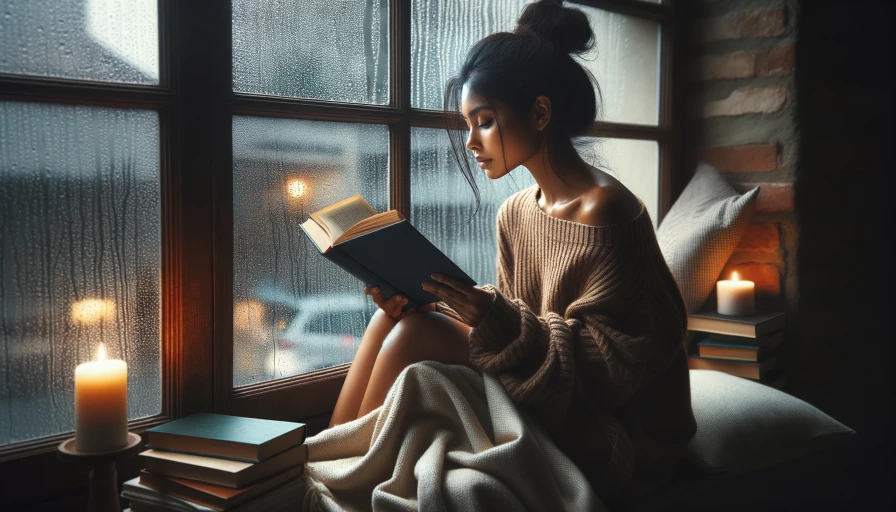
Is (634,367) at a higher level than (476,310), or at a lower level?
lower

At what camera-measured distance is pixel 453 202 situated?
5.51ft

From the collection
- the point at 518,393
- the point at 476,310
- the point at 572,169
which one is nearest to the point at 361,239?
the point at 476,310

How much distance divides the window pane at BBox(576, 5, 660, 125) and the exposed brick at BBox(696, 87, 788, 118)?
16 centimetres

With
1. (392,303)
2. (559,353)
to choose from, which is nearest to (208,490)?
(392,303)

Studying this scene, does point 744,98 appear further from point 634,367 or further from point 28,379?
point 28,379

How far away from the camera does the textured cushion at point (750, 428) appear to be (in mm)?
1355

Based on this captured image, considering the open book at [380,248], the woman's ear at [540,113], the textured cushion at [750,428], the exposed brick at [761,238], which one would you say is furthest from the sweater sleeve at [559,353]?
the exposed brick at [761,238]

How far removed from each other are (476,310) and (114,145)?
66 centimetres

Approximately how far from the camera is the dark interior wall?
6.30ft

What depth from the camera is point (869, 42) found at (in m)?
2.04

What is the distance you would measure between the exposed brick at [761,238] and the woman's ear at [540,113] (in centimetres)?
93

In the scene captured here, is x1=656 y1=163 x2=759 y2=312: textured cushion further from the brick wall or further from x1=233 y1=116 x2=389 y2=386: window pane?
x1=233 y1=116 x2=389 y2=386: window pane

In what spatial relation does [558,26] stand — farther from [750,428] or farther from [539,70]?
[750,428]

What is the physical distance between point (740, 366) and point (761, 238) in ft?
1.26
